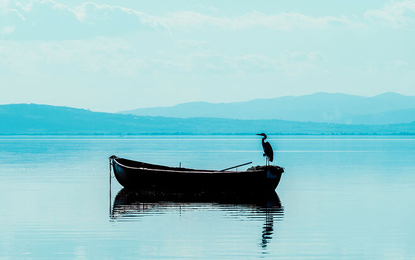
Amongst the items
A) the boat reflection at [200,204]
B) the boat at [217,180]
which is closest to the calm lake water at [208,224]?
the boat reflection at [200,204]

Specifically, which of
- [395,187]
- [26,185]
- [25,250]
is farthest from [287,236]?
[26,185]

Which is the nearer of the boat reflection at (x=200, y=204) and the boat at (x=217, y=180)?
the boat reflection at (x=200, y=204)

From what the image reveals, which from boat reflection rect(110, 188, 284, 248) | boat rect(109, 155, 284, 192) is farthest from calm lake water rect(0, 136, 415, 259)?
boat rect(109, 155, 284, 192)

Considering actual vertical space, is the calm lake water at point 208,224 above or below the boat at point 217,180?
below

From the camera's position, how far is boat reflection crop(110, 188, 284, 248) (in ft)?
90.7

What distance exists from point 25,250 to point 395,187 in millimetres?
25384

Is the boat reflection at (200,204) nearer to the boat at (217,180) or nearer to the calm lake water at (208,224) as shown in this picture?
the calm lake water at (208,224)

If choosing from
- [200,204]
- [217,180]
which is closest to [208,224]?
[200,204]

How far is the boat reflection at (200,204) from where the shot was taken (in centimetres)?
2766

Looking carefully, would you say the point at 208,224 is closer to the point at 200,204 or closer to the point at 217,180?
the point at 200,204

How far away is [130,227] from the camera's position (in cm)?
2453

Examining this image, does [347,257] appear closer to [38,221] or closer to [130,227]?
[130,227]

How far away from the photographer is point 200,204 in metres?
31.4

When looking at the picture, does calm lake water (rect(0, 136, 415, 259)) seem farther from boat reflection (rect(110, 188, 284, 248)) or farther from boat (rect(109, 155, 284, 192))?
boat (rect(109, 155, 284, 192))
